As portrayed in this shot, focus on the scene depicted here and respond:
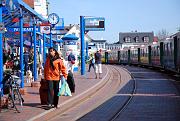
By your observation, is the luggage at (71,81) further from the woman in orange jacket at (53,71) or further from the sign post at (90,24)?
the sign post at (90,24)

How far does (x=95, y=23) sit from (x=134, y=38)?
396 feet

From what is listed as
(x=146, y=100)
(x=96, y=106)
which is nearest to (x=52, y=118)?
(x=96, y=106)

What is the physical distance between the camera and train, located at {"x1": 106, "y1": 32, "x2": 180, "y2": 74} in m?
30.6

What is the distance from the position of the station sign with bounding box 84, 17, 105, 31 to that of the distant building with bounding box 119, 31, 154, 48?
11789 cm

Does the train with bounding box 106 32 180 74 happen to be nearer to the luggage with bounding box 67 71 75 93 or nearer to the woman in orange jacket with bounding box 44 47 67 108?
the luggage with bounding box 67 71 75 93

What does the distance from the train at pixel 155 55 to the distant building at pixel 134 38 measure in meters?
68.3

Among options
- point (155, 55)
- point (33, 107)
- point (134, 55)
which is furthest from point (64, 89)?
point (134, 55)

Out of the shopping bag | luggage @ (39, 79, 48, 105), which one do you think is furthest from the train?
luggage @ (39, 79, 48, 105)

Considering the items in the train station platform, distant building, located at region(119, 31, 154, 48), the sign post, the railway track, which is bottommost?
the railway track

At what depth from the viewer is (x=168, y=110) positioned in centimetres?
1415

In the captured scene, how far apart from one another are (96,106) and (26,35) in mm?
17588

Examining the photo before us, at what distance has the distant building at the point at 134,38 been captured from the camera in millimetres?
153125

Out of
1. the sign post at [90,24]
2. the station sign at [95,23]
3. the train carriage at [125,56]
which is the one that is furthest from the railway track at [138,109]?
the train carriage at [125,56]

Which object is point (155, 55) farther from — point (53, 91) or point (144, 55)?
point (53, 91)
